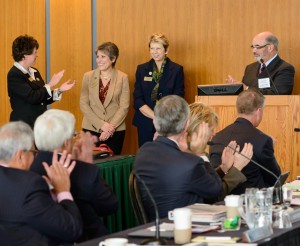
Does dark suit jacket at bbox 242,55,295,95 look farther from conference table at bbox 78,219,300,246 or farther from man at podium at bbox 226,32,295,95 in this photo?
conference table at bbox 78,219,300,246

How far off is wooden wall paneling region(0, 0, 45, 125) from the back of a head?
4491mm

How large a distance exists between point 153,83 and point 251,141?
Answer: 10.1ft

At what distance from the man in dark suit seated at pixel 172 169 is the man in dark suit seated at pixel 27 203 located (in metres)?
0.69

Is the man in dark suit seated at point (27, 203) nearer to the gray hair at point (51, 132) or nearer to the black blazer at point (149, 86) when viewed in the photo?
the gray hair at point (51, 132)

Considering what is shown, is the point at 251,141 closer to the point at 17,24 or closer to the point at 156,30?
the point at 156,30

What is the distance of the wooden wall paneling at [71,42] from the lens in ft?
29.9

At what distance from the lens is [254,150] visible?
16.5 feet

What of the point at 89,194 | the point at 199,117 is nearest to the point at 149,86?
the point at 199,117

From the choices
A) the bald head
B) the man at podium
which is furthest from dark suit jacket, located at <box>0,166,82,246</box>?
the bald head

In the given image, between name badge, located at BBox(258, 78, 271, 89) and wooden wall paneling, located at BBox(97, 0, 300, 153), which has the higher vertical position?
wooden wall paneling, located at BBox(97, 0, 300, 153)

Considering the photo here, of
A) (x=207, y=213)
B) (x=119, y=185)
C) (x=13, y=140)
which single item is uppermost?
(x=13, y=140)

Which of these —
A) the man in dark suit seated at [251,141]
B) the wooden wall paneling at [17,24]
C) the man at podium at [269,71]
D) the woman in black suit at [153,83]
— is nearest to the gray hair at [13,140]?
the man in dark suit seated at [251,141]

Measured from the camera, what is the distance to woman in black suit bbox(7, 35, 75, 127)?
715 cm

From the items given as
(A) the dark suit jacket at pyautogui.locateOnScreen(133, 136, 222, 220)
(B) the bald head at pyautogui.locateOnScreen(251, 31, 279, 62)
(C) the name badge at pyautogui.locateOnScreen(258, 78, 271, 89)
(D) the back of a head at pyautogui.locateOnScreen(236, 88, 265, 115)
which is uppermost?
(B) the bald head at pyautogui.locateOnScreen(251, 31, 279, 62)
